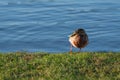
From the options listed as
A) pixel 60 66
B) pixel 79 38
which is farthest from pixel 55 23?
pixel 60 66

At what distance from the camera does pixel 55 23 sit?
62.0 ft

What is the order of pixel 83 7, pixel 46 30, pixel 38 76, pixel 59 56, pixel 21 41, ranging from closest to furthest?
1. pixel 38 76
2. pixel 59 56
3. pixel 21 41
4. pixel 46 30
5. pixel 83 7

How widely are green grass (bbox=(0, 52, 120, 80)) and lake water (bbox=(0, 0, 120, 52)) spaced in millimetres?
4760

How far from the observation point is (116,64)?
9.91 m

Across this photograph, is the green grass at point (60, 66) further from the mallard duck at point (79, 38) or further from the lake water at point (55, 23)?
the lake water at point (55, 23)

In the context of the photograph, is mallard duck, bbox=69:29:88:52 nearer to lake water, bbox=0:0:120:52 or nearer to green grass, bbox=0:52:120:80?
green grass, bbox=0:52:120:80

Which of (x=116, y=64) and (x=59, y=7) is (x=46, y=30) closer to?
(x=59, y=7)

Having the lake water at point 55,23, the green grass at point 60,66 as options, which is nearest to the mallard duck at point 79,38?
the green grass at point 60,66

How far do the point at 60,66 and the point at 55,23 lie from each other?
9222mm

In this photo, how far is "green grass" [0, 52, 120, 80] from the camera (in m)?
9.34

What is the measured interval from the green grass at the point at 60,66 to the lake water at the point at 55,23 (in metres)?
4.76

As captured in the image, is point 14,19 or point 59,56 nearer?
point 59,56

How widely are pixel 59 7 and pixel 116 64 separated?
11329 mm

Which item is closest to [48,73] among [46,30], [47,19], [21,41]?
[21,41]
